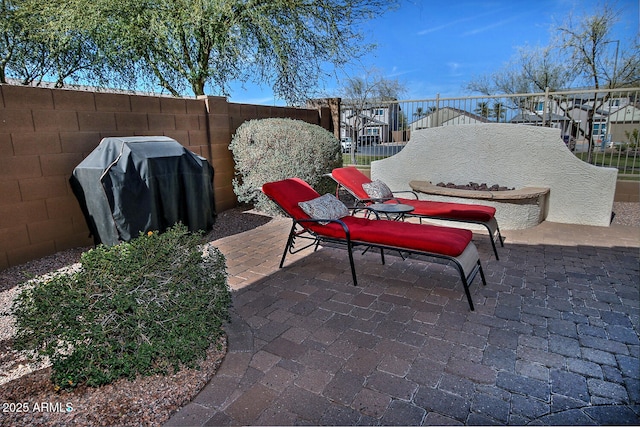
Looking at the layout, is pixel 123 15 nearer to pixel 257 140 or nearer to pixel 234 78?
pixel 234 78

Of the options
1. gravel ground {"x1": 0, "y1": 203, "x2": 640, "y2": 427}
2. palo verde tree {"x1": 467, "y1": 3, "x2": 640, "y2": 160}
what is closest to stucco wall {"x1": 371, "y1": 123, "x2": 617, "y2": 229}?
gravel ground {"x1": 0, "y1": 203, "x2": 640, "y2": 427}

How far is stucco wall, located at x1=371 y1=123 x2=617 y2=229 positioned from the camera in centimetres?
533

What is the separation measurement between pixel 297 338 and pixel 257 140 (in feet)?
14.3

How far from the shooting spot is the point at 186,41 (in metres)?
7.48

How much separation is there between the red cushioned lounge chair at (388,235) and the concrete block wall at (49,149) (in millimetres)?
2393

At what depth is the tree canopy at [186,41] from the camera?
6.75 m

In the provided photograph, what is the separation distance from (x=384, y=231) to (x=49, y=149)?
3.84m

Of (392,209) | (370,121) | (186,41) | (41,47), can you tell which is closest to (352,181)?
(392,209)

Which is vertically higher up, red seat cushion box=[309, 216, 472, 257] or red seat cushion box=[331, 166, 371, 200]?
red seat cushion box=[331, 166, 371, 200]

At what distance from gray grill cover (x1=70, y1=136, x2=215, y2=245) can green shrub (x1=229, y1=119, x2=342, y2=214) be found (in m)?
1.62

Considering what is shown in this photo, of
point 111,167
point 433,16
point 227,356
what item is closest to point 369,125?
point 433,16

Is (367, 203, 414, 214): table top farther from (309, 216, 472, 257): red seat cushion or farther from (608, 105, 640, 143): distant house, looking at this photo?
(608, 105, 640, 143): distant house

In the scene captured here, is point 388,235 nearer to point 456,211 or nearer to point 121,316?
point 456,211

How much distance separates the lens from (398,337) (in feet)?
8.30
